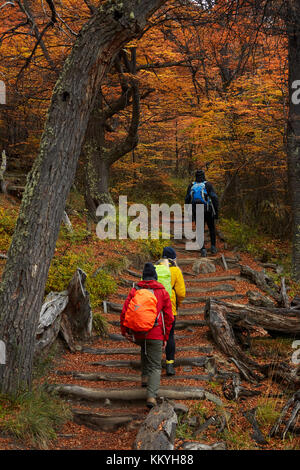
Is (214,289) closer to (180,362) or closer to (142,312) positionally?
(180,362)

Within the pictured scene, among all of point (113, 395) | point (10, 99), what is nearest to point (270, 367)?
point (113, 395)

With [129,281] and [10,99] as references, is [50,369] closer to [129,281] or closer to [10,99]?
[129,281]

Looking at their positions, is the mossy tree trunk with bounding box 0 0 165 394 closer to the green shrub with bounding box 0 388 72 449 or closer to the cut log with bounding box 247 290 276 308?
the green shrub with bounding box 0 388 72 449

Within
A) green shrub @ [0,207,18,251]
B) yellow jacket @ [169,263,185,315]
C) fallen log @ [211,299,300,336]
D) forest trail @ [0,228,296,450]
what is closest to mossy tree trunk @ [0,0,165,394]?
forest trail @ [0,228,296,450]

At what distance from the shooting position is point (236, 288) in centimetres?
932

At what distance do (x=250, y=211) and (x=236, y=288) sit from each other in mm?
6321

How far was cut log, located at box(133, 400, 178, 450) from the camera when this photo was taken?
3.69 meters

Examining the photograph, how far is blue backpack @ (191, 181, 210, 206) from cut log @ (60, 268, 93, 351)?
500cm

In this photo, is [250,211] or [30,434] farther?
[250,211]

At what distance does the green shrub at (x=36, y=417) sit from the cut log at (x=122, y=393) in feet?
1.21

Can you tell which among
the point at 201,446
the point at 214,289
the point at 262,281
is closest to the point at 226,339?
the point at 201,446

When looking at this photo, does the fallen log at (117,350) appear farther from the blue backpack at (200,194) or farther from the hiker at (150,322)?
the blue backpack at (200,194)

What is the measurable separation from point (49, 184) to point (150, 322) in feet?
7.03

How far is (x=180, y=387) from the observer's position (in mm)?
5078
